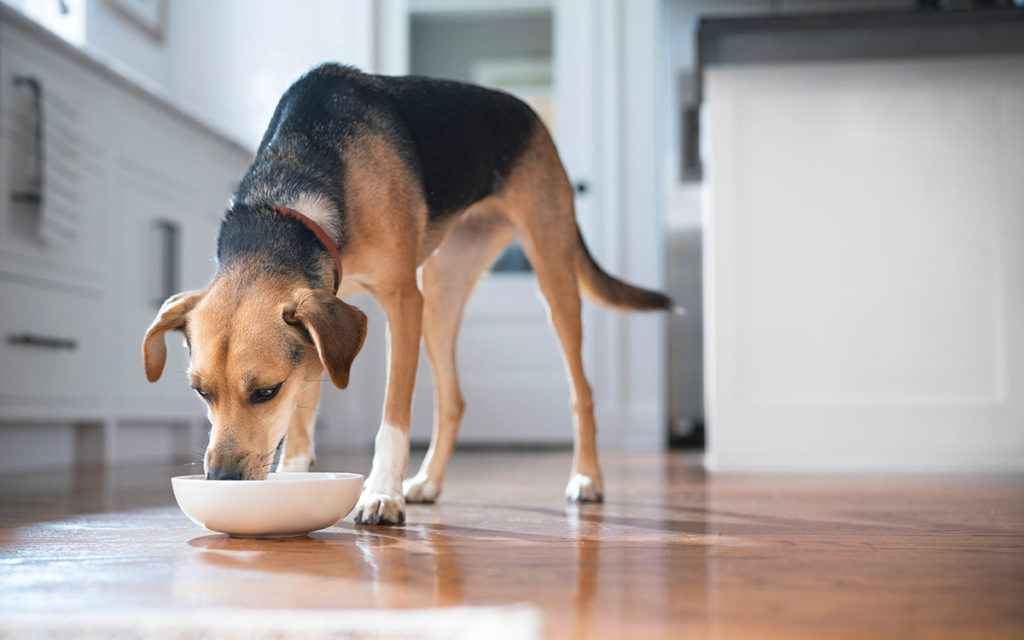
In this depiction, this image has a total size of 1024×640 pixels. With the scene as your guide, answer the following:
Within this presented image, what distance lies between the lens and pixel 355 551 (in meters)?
1.45

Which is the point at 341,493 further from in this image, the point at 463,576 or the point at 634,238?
the point at 634,238

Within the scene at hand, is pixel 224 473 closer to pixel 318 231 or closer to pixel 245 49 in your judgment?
pixel 318 231

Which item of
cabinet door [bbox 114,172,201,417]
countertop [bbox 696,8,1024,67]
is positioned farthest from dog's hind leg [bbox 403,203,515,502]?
cabinet door [bbox 114,172,201,417]

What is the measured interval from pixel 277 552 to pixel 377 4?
5141mm

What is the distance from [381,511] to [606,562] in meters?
0.61

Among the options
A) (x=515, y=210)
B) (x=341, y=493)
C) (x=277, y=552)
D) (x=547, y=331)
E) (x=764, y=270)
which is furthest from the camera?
(x=547, y=331)

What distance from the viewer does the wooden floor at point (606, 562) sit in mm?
1000

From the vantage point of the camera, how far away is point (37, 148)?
Answer: 3.30 m

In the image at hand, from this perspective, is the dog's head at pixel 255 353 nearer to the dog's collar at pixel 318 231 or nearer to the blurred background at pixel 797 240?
the dog's collar at pixel 318 231

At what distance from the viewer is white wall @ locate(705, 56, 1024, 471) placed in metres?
3.32

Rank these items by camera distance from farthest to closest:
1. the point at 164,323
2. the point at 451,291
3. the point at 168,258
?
the point at 168,258, the point at 451,291, the point at 164,323

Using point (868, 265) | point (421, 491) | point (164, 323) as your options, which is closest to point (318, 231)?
point (164, 323)

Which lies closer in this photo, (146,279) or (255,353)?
(255,353)

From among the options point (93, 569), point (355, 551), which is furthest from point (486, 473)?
point (93, 569)
